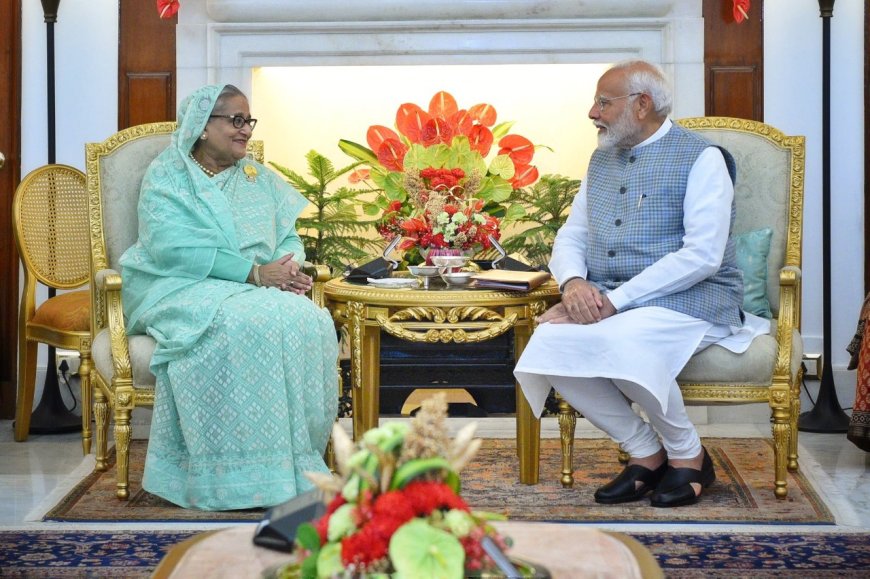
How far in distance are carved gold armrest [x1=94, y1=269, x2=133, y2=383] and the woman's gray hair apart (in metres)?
1.86

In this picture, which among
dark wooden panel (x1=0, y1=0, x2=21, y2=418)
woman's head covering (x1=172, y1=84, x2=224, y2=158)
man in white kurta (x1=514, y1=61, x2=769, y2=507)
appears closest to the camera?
man in white kurta (x1=514, y1=61, x2=769, y2=507)

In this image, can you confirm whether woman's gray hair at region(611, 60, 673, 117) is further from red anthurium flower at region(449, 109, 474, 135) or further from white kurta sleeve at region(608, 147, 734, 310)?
red anthurium flower at region(449, 109, 474, 135)

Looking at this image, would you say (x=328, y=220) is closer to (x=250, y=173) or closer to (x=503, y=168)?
(x=503, y=168)

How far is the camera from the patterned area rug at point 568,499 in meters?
4.00

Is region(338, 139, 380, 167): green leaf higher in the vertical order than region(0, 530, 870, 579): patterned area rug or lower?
higher

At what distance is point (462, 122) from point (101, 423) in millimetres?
1874

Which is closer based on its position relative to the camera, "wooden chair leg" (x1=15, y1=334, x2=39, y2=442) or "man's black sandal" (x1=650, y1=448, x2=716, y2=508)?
"man's black sandal" (x1=650, y1=448, x2=716, y2=508)

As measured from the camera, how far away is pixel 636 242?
13.8 feet

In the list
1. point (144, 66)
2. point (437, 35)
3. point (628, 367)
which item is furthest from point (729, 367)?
point (144, 66)

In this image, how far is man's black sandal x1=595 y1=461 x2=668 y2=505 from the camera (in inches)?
164

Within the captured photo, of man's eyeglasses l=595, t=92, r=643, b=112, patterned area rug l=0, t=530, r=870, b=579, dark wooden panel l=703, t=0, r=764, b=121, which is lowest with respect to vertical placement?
patterned area rug l=0, t=530, r=870, b=579

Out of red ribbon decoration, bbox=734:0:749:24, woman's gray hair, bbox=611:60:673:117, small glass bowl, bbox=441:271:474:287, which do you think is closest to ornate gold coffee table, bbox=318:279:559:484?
small glass bowl, bbox=441:271:474:287

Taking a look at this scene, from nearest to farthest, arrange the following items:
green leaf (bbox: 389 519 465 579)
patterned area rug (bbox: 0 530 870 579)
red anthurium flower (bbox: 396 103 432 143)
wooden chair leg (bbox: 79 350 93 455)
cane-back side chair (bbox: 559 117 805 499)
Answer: green leaf (bbox: 389 519 465 579)
patterned area rug (bbox: 0 530 870 579)
cane-back side chair (bbox: 559 117 805 499)
wooden chair leg (bbox: 79 350 93 455)
red anthurium flower (bbox: 396 103 432 143)

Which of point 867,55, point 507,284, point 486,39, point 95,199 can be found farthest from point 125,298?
point 867,55
